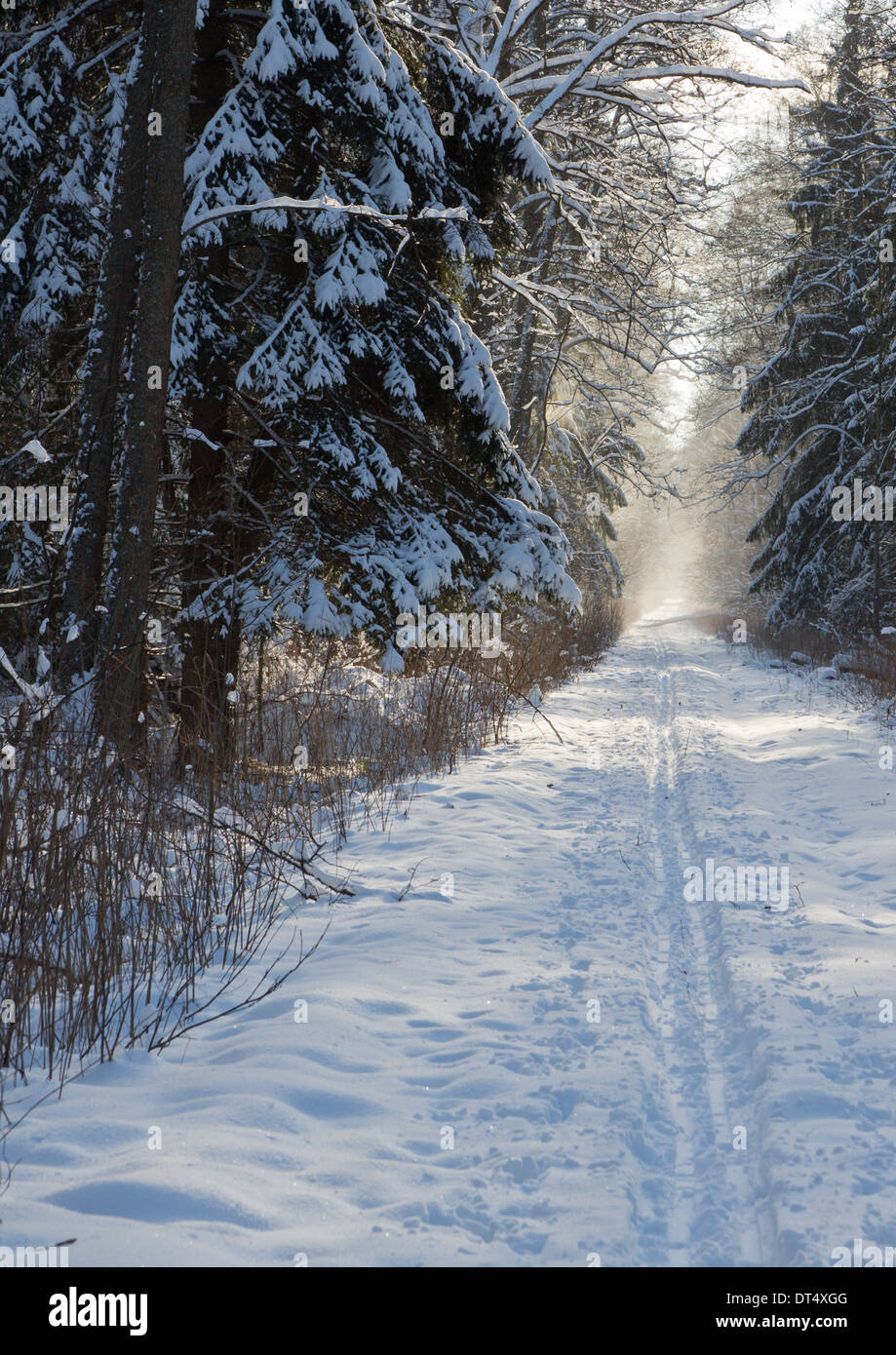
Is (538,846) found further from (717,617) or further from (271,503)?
(717,617)

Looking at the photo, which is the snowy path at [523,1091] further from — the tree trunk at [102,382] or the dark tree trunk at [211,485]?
the tree trunk at [102,382]

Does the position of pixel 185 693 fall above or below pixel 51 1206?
above

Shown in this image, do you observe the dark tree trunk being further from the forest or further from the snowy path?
the snowy path

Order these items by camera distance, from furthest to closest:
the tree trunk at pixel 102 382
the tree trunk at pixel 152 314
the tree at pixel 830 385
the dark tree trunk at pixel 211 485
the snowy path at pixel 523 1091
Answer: the tree at pixel 830 385, the dark tree trunk at pixel 211 485, the tree trunk at pixel 102 382, the tree trunk at pixel 152 314, the snowy path at pixel 523 1091

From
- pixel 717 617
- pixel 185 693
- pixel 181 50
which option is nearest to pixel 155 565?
pixel 185 693

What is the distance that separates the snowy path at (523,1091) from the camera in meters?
2.37

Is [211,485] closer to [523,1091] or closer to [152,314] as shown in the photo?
[152,314]

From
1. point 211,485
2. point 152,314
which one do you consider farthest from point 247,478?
point 152,314

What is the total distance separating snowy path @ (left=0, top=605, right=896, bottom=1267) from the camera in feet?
7.77

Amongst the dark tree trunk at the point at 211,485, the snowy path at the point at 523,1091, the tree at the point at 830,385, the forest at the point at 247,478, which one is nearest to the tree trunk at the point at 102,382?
the forest at the point at 247,478

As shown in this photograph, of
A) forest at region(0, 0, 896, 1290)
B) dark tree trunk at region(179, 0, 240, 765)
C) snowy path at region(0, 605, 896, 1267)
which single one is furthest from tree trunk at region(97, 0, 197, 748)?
snowy path at region(0, 605, 896, 1267)

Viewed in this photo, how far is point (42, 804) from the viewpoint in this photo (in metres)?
3.71

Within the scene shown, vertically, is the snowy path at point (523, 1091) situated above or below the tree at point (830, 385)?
below
